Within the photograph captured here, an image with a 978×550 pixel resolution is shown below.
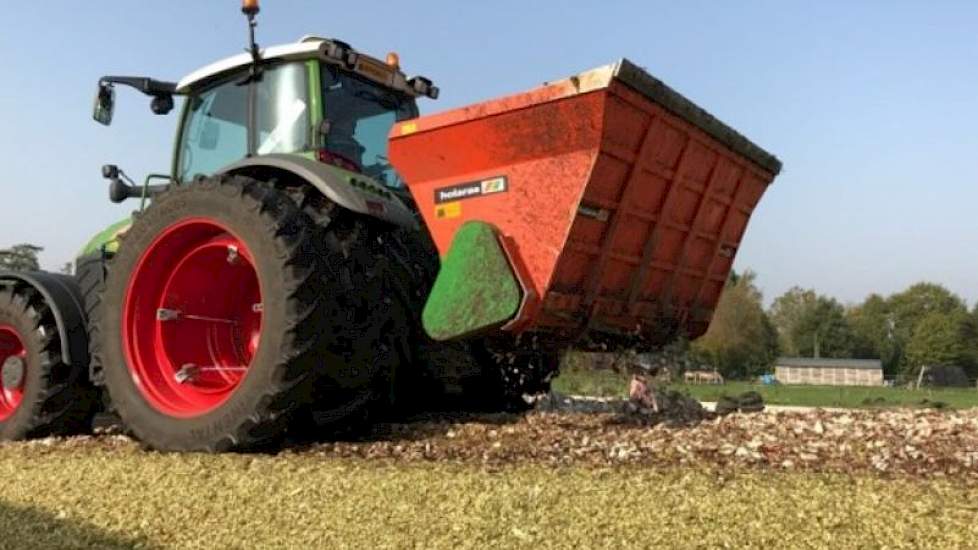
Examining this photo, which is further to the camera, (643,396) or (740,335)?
(740,335)

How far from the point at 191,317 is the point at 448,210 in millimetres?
1801

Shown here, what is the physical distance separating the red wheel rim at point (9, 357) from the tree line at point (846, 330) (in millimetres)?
60881

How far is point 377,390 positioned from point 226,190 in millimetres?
1336

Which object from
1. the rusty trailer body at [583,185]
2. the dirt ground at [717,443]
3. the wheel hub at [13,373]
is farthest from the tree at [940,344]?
the wheel hub at [13,373]

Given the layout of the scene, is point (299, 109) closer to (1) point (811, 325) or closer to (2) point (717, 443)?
(2) point (717, 443)

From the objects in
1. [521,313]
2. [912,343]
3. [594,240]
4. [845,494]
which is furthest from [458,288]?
[912,343]

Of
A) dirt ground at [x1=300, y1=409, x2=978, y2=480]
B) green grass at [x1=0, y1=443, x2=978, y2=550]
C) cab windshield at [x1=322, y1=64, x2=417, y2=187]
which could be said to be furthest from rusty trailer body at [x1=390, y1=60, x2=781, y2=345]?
green grass at [x1=0, y1=443, x2=978, y2=550]

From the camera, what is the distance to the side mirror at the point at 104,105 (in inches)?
241

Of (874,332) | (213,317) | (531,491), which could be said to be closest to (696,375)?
(213,317)

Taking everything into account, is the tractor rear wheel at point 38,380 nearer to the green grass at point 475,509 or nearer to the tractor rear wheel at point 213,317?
the tractor rear wheel at point 213,317

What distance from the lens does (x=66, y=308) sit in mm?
5949

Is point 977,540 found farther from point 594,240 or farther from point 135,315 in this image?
point 135,315

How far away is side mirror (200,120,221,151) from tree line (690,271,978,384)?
61015 millimetres

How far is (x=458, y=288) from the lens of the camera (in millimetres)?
4219
